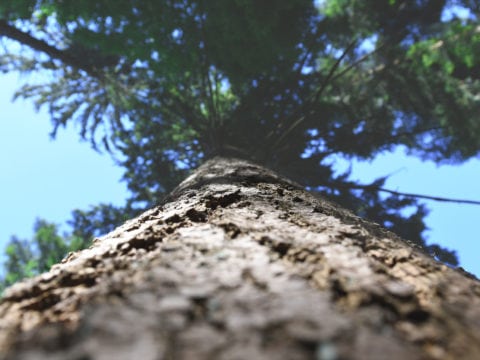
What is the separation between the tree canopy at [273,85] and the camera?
5.87m

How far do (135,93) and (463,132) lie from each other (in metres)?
7.71

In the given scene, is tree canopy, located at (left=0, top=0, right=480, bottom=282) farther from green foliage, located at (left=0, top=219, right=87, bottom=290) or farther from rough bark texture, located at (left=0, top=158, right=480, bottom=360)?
rough bark texture, located at (left=0, top=158, right=480, bottom=360)

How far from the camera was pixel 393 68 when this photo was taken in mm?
8109

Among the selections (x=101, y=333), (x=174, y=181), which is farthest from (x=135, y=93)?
(x=101, y=333)

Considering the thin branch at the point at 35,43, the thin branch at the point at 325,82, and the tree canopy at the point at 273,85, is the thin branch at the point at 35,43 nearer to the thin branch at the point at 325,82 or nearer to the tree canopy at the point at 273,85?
the tree canopy at the point at 273,85

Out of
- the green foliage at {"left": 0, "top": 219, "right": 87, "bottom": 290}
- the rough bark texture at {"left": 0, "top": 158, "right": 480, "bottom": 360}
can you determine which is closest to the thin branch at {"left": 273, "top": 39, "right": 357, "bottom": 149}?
the rough bark texture at {"left": 0, "top": 158, "right": 480, "bottom": 360}

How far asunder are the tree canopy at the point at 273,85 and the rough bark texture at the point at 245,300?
4.33 metres

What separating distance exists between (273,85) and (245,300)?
841 centimetres

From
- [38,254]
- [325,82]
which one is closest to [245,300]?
[325,82]

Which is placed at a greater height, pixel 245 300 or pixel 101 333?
pixel 245 300

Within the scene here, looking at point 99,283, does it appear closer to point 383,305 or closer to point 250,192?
point 383,305

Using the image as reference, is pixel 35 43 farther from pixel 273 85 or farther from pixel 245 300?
pixel 245 300

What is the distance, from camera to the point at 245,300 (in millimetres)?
855

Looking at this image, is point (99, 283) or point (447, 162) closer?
point (99, 283)
